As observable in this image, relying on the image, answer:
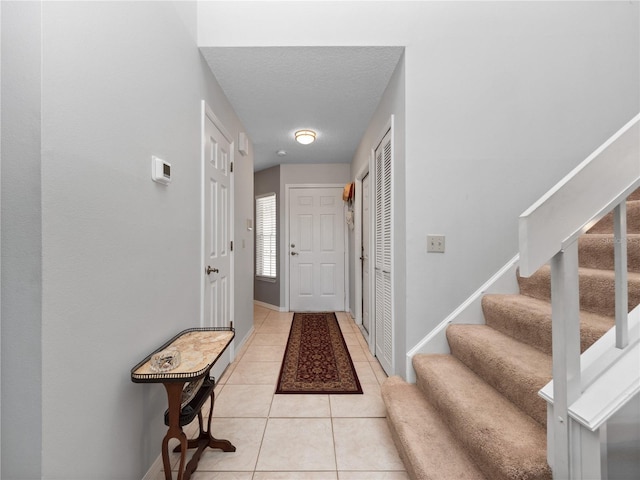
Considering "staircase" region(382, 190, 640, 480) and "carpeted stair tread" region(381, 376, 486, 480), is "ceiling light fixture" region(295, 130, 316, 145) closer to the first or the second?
"staircase" region(382, 190, 640, 480)

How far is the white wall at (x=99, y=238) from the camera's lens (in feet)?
3.01

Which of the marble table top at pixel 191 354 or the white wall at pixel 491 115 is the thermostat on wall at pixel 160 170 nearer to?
A: the marble table top at pixel 191 354

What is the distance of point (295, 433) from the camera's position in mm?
1812

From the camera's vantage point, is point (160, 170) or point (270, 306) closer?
point (160, 170)

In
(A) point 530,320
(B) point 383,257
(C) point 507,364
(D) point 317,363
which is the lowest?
(D) point 317,363

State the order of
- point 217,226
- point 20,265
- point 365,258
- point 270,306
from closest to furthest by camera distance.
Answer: point 20,265 → point 217,226 → point 365,258 → point 270,306

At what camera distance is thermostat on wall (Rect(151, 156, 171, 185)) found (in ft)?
4.99

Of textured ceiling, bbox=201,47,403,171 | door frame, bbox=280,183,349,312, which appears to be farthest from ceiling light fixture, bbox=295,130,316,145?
door frame, bbox=280,183,349,312

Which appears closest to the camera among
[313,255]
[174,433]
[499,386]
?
[174,433]

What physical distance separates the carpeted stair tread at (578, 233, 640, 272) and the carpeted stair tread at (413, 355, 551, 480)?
84 cm

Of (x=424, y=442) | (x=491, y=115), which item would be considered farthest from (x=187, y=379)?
(x=491, y=115)

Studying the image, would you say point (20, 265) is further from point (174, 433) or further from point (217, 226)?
point (217, 226)

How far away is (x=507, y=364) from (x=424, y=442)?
1.65 ft

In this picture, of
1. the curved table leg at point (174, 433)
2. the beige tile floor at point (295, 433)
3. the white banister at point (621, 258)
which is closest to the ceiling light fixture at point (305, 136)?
the beige tile floor at point (295, 433)
